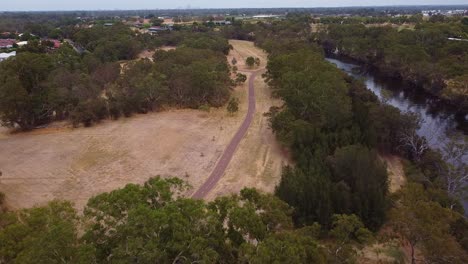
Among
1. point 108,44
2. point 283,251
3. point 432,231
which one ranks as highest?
point 108,44

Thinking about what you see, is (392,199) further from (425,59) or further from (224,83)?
(425,59)

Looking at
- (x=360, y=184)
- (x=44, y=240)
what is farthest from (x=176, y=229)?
(x=360, y=184)

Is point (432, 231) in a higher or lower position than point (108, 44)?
lower

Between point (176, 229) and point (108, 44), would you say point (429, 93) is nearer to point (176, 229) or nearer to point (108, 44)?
point (176, 229)

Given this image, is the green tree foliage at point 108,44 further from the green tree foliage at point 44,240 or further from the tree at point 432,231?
the tree at point 432,231

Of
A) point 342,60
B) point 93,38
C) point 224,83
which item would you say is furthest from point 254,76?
point 93,38

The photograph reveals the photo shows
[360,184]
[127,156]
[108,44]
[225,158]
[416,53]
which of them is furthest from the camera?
[108,44]

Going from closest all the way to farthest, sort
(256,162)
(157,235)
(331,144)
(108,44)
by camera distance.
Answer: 1. (157,235)
2. (331,144)
3. (256,162)
4. (108,44)
